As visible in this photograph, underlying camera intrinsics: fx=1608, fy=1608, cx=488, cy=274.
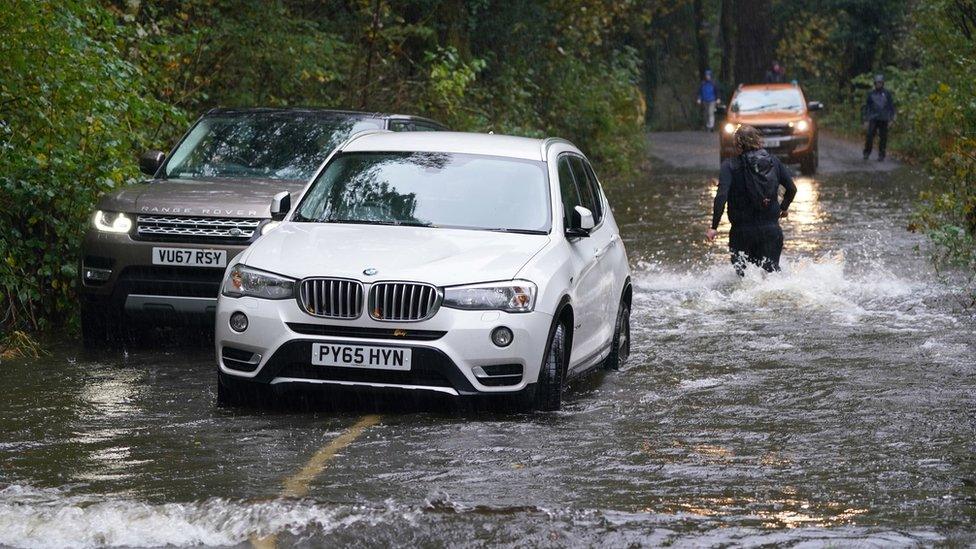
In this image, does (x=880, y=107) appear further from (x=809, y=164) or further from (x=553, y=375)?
(x=553, y=375)

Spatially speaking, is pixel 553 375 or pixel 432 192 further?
pixel 432 192

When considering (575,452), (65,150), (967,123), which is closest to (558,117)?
(967,123)

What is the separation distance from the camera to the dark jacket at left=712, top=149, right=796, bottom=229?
13.7 metres

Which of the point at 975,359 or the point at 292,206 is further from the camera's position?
the point at 975,359

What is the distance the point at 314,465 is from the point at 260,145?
5419mm

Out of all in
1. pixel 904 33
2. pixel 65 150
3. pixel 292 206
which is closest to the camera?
pixel 292 206

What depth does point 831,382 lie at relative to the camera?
32.8 feet

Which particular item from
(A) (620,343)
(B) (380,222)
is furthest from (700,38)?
(B) (380,222)

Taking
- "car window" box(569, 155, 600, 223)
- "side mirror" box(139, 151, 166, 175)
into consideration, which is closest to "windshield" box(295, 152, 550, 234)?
"car window" box(569, 155, 600, 223)

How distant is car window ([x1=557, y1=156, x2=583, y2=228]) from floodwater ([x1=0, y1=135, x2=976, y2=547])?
3.65 ft

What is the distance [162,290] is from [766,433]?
14.7 feet

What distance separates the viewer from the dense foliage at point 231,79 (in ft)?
39.3

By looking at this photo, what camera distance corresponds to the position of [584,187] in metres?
10.8

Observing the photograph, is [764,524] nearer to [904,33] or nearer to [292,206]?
[292,206]
